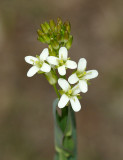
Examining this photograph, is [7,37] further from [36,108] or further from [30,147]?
[30,147]

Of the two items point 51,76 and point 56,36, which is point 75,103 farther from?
point 56,36

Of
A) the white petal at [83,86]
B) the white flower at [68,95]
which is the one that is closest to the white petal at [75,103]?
the white flower at [68,95]

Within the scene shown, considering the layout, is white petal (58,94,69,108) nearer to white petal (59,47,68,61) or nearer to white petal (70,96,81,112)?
white petal (70,96,81,112)

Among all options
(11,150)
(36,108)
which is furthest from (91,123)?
(11,150)

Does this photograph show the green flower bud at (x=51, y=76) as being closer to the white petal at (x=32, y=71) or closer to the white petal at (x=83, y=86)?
the white petal at (x=32, y=71)

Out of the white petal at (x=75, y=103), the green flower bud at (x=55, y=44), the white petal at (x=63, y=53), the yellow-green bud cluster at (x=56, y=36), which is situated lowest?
the white petal at (x=75, y=103)

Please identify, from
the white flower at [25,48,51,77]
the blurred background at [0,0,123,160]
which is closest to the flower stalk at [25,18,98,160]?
the white flower at [25,48,51,77]
